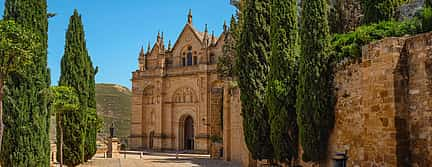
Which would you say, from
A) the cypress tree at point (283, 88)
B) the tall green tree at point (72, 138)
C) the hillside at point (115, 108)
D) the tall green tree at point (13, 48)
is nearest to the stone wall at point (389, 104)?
the cypress tree at point (283, 88)

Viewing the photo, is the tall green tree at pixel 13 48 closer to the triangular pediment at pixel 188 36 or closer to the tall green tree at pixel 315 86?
the tall green tree at pixel 315 86

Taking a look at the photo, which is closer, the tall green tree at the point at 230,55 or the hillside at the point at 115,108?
the tall green tree at the point at 230,55

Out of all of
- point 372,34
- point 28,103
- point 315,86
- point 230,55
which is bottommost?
point 28,103

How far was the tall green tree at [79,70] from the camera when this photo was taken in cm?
1999

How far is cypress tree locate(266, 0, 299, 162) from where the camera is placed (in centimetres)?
1369

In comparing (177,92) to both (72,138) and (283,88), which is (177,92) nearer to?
(72,138)

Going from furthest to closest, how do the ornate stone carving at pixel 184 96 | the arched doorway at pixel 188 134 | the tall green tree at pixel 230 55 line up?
the arched doorway at pixel 188 134, the ornate stone carving at pixel 184 96, the tall green tree at pixel 230 55

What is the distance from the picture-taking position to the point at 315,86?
38.0 feet

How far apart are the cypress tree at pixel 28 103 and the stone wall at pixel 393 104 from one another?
7854mm

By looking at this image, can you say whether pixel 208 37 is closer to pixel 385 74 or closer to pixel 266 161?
pixel 266 161

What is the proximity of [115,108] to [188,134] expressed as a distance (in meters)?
31.2

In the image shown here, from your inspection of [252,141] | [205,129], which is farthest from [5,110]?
[205,129]

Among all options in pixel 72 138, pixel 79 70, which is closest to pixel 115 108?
pixel 79 70

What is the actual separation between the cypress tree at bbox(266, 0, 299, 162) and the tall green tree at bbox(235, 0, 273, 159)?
1.72 meters
